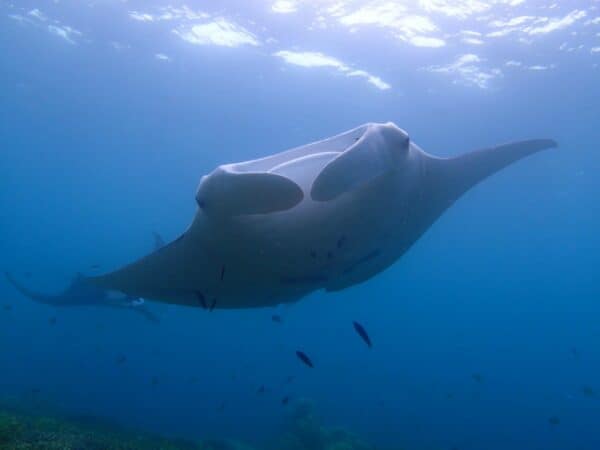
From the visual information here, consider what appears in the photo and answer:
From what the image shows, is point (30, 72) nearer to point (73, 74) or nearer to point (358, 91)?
point (73, 74)

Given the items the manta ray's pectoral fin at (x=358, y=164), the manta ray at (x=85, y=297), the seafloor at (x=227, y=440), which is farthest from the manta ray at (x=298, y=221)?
the manta ray at (x=85, y=297)

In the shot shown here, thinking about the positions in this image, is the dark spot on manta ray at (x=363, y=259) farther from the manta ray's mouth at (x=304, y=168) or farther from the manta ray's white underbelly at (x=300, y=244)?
the manta ray's mouth at (x=304, y=168)

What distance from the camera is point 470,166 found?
4.82 metres

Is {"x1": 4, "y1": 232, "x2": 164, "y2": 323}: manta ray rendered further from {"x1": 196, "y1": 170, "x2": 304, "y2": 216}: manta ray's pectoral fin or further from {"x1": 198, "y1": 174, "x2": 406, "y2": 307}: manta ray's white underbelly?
{"x1": 196, "y1": 170, "x2": 304, "y2": 216}: manta ray's pectoral fin

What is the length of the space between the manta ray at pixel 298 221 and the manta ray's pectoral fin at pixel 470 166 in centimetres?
2

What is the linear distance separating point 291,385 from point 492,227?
33905mm

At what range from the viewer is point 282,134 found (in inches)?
1452

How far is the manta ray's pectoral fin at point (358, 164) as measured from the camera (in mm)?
2512

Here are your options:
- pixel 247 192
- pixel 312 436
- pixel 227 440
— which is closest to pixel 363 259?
pixel 247 192

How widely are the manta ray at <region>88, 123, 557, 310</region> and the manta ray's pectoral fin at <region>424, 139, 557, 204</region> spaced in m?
0.02

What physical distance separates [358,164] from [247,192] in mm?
666

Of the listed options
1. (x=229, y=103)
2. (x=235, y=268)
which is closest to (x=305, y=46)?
(x=229, y=103)

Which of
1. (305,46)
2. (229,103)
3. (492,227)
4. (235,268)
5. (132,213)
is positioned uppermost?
(305,46)

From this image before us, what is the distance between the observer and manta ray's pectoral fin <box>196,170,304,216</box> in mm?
2426
